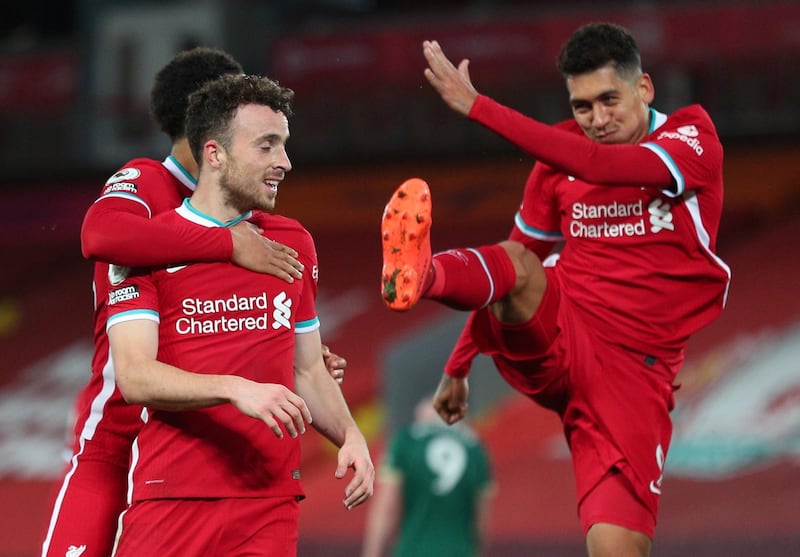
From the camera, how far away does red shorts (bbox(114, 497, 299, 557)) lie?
3.68 m

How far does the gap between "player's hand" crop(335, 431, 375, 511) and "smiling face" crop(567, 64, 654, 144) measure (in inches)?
58.3

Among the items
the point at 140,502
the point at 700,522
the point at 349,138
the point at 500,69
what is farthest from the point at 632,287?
the point at 349,138

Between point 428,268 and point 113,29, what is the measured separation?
415 inches

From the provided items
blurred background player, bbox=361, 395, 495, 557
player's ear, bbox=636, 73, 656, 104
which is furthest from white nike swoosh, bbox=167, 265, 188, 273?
blurred background player, bbox=361, 395, 495, 557

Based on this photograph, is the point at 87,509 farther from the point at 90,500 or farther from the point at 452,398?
the point at 452,398

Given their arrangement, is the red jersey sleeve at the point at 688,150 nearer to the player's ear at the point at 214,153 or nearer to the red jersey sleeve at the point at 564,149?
the red jersey sleeve at the point at 564,149

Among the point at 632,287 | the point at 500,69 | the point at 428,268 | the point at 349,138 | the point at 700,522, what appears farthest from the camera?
the point at 349,138

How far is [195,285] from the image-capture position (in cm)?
381

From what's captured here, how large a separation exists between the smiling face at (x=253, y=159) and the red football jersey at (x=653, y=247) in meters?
1.22

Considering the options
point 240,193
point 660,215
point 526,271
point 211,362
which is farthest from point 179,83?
point 660,215

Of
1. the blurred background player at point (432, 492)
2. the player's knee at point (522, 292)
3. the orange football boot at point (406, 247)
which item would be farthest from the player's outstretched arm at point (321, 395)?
the blurred background player at point (432, 492)

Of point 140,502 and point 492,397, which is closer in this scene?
point 140,502

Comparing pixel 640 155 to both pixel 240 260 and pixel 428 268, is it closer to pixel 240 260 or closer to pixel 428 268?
pixel 428 268

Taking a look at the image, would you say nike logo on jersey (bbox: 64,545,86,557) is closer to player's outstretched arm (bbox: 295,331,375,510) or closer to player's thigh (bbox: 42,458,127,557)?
player's thigh (bbox: 42,458,127,557)
